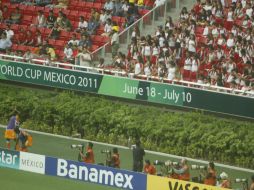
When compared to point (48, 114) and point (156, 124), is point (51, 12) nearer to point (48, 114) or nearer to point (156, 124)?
point (48, 114)

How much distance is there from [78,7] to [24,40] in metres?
2.65

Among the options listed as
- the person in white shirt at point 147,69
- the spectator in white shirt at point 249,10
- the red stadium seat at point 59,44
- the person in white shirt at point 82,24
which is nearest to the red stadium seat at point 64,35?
the red stadium seat at point 59,44

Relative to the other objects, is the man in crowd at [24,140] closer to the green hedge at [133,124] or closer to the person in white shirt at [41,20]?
the green hedge at [133,124]

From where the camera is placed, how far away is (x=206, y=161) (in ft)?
92.5

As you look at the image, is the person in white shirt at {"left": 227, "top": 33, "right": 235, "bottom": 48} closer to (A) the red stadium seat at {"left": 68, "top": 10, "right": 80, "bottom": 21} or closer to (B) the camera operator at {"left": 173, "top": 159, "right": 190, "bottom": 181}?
(B) the camera operator at {"left": 173, "top": 159, "right": 190, "bottom": 181}

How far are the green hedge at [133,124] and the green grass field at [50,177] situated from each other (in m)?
0.62

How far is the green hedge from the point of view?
27.9m

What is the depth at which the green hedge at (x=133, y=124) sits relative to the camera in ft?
91.4

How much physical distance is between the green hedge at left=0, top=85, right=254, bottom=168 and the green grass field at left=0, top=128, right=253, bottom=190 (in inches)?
24.3

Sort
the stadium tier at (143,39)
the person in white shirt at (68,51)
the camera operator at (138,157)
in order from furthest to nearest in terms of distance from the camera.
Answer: the person in white shirt at (68,51) → the stadium tier at (143,39) → the camera operator at (138,157)

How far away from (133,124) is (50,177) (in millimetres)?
4782

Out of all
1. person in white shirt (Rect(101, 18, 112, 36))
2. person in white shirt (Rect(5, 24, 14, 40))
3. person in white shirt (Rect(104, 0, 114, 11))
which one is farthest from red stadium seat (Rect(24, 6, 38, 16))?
person in white shirt (Rect(101, 18, 112, 36))

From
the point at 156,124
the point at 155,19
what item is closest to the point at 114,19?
the point at 155,19

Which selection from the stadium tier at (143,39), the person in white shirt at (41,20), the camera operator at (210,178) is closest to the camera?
the camera operator at (210,178)
